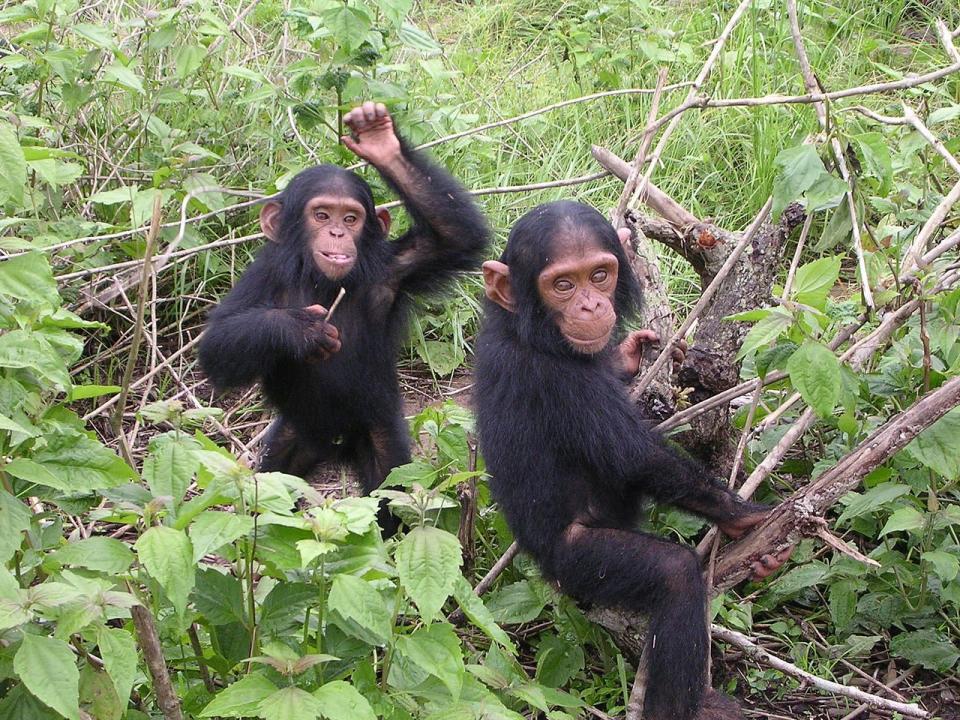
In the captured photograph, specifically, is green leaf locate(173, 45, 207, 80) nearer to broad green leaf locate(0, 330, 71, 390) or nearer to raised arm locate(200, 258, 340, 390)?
raised arm locate(200, 258, 340, 390)

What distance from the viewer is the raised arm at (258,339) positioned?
16.5 ft

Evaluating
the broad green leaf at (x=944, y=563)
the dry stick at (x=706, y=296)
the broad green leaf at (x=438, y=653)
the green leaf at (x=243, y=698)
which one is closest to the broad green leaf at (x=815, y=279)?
the dry stick at (x=706, y=296)

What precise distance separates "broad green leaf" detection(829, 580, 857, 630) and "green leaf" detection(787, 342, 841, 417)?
3.98ft

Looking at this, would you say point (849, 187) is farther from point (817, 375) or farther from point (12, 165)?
point (12, 165)

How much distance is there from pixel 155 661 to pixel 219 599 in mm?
224

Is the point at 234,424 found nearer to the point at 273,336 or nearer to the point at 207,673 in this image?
the point at 273,336

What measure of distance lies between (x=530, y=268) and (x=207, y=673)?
174cm

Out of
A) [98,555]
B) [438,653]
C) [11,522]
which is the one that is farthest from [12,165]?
[438,653]

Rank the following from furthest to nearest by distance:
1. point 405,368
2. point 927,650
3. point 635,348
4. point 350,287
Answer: point 405,368 → point 350,287 → point 635,348 → point 927,650

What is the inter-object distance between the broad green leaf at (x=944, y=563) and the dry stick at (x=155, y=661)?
2.49 metres

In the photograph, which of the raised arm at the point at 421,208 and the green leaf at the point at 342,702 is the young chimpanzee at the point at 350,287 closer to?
the raised arm at the point at 421,208

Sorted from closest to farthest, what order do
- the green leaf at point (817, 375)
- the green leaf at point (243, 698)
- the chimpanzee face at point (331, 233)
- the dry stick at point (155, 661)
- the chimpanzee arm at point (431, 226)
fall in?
the green leaf at point (243, 698)
the dry stick at point (155, 661)
the green leaf at point (817, 375)
the chimpanzee face at point (331, 233)
the chimpanzee arm at point (431, 226)

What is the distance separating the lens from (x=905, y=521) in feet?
13.4

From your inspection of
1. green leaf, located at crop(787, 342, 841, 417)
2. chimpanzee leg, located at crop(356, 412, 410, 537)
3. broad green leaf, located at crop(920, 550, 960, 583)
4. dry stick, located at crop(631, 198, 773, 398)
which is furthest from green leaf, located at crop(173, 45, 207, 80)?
broad green leaf, located at crop(920, 550, 960, 583)
